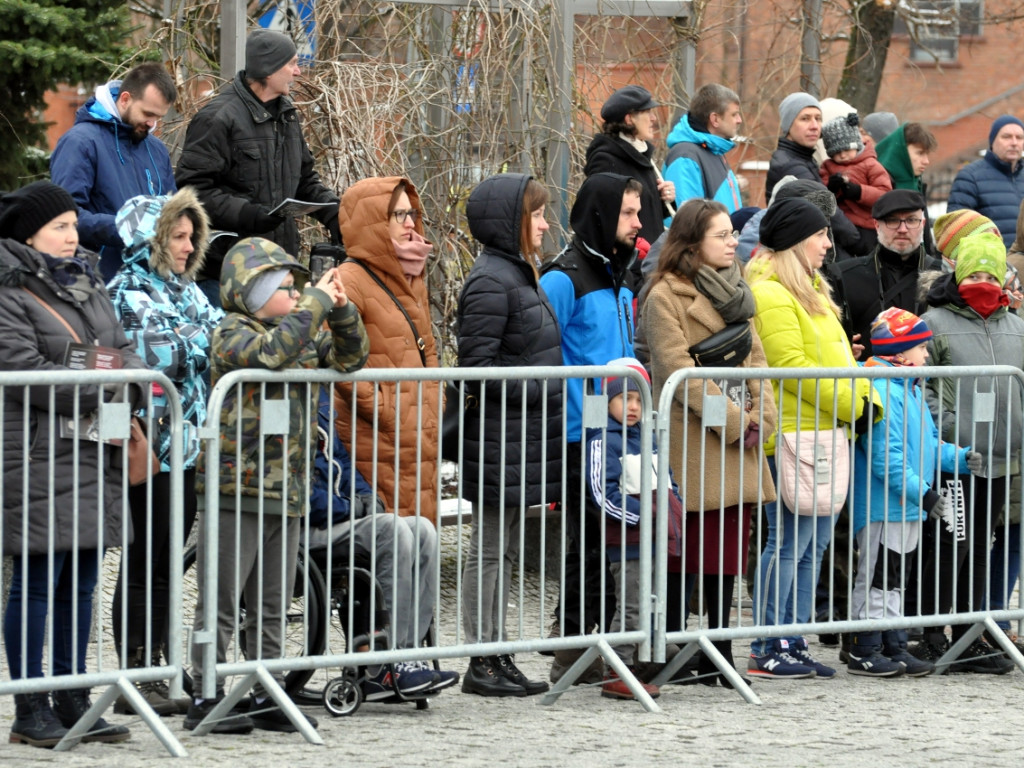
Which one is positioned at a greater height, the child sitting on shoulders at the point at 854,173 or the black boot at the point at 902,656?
the child sitting on shoulders at the point at 854,173

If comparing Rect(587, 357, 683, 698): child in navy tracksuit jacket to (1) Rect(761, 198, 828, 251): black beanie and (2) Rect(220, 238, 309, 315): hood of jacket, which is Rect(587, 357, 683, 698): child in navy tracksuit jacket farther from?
(2) Rect(220, 238, 309, 315): hood of jacket

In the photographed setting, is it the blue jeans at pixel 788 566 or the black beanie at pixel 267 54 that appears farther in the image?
the black beanie at pixel 267 54

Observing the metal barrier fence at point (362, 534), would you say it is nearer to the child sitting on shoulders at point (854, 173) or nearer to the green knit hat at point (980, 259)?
the green knit hat at point (980, 259)

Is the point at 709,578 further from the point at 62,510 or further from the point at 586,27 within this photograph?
the point at 586,27

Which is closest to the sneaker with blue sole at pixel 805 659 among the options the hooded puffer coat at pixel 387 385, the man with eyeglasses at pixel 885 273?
the hooded puffer coat at pixel 387 385

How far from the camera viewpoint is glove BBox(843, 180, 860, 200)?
1048 cm

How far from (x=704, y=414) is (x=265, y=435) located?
1.80m

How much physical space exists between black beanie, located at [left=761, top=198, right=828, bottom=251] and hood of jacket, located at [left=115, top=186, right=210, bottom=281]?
2.46m

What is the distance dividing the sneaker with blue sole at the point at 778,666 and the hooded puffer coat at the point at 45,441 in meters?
2.85

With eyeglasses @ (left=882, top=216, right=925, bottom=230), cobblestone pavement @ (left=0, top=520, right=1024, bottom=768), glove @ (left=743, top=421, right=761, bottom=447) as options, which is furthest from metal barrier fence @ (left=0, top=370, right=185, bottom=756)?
eyeglasses @ (left=882, top=216, right=925, bottom=230)

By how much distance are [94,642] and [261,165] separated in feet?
7.32

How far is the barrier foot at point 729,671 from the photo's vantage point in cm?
707

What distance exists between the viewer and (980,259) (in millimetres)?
8273

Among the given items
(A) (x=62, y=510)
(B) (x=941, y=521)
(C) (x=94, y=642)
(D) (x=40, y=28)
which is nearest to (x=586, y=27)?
(D) (x=40, y=28)
